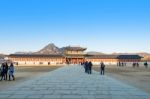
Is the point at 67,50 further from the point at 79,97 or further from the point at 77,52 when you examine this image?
the point at 79,97

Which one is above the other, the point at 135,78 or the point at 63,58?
the point at 63,58

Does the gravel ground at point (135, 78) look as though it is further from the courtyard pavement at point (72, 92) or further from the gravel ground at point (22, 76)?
the gravel ground at point (22, 76)

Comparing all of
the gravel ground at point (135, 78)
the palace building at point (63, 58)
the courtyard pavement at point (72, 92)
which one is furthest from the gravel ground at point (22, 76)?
the palace building at point (63, 58)

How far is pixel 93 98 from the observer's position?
11719mm

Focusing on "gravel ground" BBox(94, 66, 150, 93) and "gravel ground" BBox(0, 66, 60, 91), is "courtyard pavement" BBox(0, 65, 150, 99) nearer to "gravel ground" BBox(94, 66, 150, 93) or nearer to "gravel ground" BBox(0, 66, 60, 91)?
"gravel ground" BBox(94, 66, 150, 93)

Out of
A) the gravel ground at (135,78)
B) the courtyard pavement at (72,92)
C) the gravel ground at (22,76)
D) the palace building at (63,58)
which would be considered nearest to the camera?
the courtyard pavement at (72,92)

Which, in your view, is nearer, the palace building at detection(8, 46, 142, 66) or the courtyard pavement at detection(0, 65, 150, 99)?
the courtyard pavement at detection(0, 65, 150, 99)

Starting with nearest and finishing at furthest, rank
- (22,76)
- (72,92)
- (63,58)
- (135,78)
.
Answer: (72,92)
(135,78)
(22,76)
(63,58)

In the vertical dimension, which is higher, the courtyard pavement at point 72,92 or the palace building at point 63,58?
the palace building at point 63,58

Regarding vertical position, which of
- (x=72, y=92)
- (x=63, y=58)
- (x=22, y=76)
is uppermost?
(x=63, y=58)

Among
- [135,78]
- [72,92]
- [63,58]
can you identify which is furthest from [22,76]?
[63,58]

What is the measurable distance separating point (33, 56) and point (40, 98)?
365ft

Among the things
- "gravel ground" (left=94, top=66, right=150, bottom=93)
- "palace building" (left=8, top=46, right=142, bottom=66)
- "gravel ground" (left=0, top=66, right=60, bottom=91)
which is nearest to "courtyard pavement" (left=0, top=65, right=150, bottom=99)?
"gravel ground" (left=94, top=66, right=150, bottom=93)

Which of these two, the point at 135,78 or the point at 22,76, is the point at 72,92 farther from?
the point at 22,76
